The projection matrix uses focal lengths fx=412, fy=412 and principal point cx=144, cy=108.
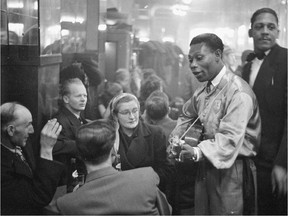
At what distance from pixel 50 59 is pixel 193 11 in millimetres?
727

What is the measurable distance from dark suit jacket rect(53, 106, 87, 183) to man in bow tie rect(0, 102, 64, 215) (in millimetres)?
33

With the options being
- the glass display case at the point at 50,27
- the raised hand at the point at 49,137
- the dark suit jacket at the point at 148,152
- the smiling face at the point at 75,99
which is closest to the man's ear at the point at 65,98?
the smiling face at the point at 75,99

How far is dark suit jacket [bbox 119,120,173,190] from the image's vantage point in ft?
6.31

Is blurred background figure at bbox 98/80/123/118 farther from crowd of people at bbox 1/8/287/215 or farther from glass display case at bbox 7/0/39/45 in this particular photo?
glass display case at bbox 7/0/39/45

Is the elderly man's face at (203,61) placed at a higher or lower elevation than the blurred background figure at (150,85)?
higher

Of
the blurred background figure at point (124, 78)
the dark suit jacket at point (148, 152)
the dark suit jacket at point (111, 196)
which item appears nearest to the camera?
the dark suit jacket at point (111, 196)

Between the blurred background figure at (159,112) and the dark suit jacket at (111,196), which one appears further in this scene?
the blurred background figure at (159,112)

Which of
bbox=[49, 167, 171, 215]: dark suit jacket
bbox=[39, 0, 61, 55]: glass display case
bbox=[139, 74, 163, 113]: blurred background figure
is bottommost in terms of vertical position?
bbox=[49, 167, 171, 215]: dark suit jacket

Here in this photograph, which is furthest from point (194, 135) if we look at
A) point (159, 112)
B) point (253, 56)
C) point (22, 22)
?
point (22, 22)

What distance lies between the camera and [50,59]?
194 cm

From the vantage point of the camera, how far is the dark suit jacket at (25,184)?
1808mm

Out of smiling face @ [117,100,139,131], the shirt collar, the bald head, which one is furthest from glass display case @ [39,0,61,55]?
the shirt collar

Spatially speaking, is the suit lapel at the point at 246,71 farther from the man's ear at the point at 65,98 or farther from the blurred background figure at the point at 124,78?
the man's ear at the point at 65,98

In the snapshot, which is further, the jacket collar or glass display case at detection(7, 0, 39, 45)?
glass display case at detection(7, 0, 39, 45)
